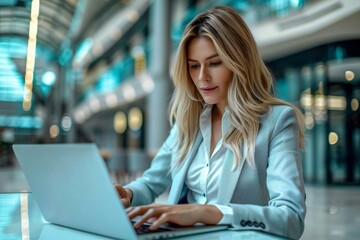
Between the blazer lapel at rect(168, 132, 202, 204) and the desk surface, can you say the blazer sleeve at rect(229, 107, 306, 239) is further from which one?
the blazer lapel at rect(168, 132, 202, 204)

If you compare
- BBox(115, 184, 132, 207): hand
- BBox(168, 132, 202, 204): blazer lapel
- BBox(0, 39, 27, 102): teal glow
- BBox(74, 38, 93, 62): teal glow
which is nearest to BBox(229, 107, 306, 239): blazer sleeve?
BBox(168, 132, 202, 204): blazer lapel

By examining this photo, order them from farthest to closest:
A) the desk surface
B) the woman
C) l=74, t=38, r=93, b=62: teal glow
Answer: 1. l=74, t=38, r=93, b=62: teal glow
2. the woman
3. the desk surface

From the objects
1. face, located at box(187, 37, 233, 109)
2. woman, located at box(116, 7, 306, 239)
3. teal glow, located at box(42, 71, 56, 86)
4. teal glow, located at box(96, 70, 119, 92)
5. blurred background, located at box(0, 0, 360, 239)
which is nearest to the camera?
woman, located at box(116, 7, 306, 239)

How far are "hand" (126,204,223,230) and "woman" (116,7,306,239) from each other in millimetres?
127

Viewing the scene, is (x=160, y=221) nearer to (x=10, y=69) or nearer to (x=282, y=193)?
(x=282, y=193)

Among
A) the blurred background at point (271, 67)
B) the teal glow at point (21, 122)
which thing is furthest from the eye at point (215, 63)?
the teal glow at point (21, 122)

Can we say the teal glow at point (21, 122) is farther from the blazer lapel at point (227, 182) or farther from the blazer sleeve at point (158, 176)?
the blazer lapel at point (227, 182)

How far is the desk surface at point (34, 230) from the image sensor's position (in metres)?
0.82

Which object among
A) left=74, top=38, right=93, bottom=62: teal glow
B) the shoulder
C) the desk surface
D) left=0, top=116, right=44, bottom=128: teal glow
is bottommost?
left=0, top=116, right=44, bottom=128: teal glow

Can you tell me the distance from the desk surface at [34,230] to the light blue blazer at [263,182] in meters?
0.07

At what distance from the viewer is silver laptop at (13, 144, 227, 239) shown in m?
0.72

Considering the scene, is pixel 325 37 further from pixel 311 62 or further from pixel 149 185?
pixel 149 185

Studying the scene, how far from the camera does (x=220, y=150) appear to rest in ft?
4.09

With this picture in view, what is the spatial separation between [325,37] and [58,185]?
10186mm
